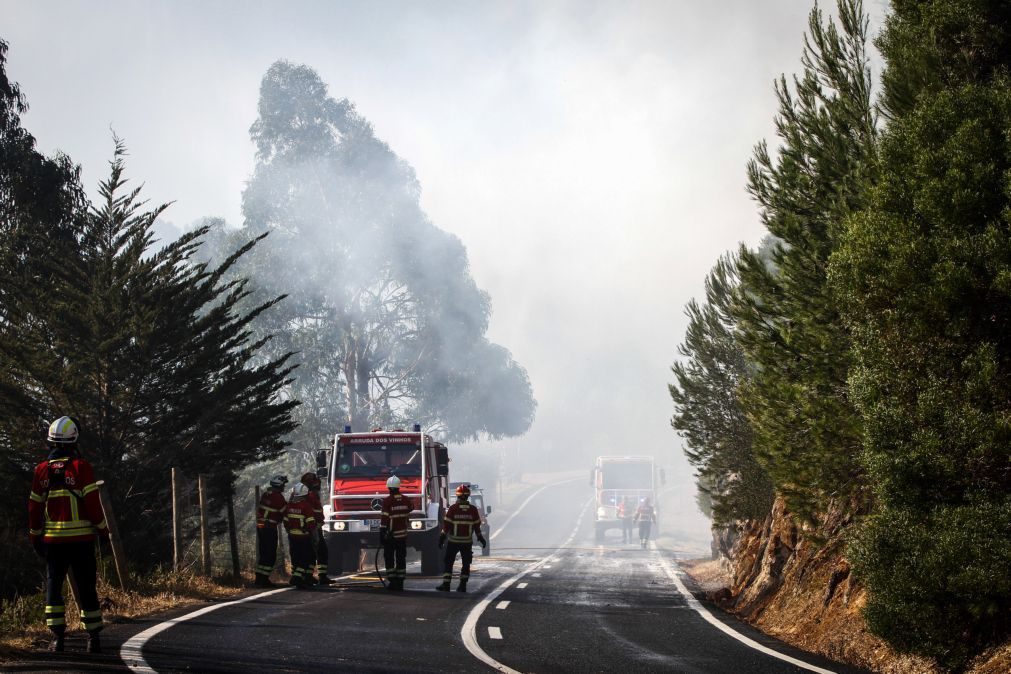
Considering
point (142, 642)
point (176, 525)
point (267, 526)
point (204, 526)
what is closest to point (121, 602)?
point (176, 525)

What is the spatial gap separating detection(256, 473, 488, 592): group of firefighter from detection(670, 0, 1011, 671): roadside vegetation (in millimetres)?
5618

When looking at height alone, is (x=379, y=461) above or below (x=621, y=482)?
below

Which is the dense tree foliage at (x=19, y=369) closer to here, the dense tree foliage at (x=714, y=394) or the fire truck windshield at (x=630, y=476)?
the dense tree foliage at (x=714, y=394)

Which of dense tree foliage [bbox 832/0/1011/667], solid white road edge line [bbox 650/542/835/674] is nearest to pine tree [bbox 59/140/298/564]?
solid white road edge line [bbox 650/542/835/674]

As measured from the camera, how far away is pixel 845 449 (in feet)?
44.1

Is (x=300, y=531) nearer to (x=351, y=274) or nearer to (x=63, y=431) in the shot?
(x=63, y=431)

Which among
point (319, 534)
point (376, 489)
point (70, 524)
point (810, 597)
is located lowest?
point (810, 597)

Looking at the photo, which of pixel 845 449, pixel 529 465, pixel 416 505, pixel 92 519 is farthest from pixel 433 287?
pixel 529 465

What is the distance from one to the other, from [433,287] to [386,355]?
3.69 metres

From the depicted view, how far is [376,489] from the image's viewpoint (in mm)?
22531

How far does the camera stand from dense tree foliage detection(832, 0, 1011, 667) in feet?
32.1

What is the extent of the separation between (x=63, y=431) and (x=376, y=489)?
1336 centimetres

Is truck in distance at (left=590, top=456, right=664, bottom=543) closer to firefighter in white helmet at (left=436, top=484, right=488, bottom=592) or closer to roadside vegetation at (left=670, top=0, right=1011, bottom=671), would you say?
firefighter in white helmet at (left=436, top=484, right=488, bottom=592)

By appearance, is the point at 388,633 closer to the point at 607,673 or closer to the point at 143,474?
the point at 607,673
